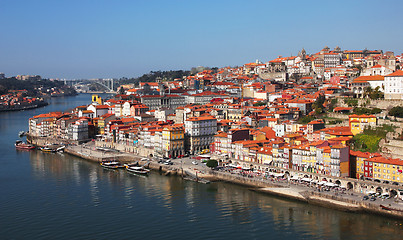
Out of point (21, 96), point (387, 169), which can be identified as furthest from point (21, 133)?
point (21, 96)

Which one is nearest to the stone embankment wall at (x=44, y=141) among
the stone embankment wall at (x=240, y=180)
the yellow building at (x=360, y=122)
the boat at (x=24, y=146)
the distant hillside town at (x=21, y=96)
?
the boat at (x=24, y=146)

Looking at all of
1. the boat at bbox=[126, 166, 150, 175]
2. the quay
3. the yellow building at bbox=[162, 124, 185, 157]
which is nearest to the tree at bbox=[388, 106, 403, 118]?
the quay

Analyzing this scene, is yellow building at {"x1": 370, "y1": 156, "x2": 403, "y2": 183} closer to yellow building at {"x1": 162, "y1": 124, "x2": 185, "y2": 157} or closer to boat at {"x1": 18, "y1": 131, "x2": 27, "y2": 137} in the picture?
yellow building at {"x1": 162, "y1": 124, "x2": 185, "y2": 157}

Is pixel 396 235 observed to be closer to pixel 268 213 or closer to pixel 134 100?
pixel 268 213

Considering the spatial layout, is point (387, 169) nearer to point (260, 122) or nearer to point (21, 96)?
point (260, 122)

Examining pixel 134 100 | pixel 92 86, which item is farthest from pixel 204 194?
pixel 92 86
